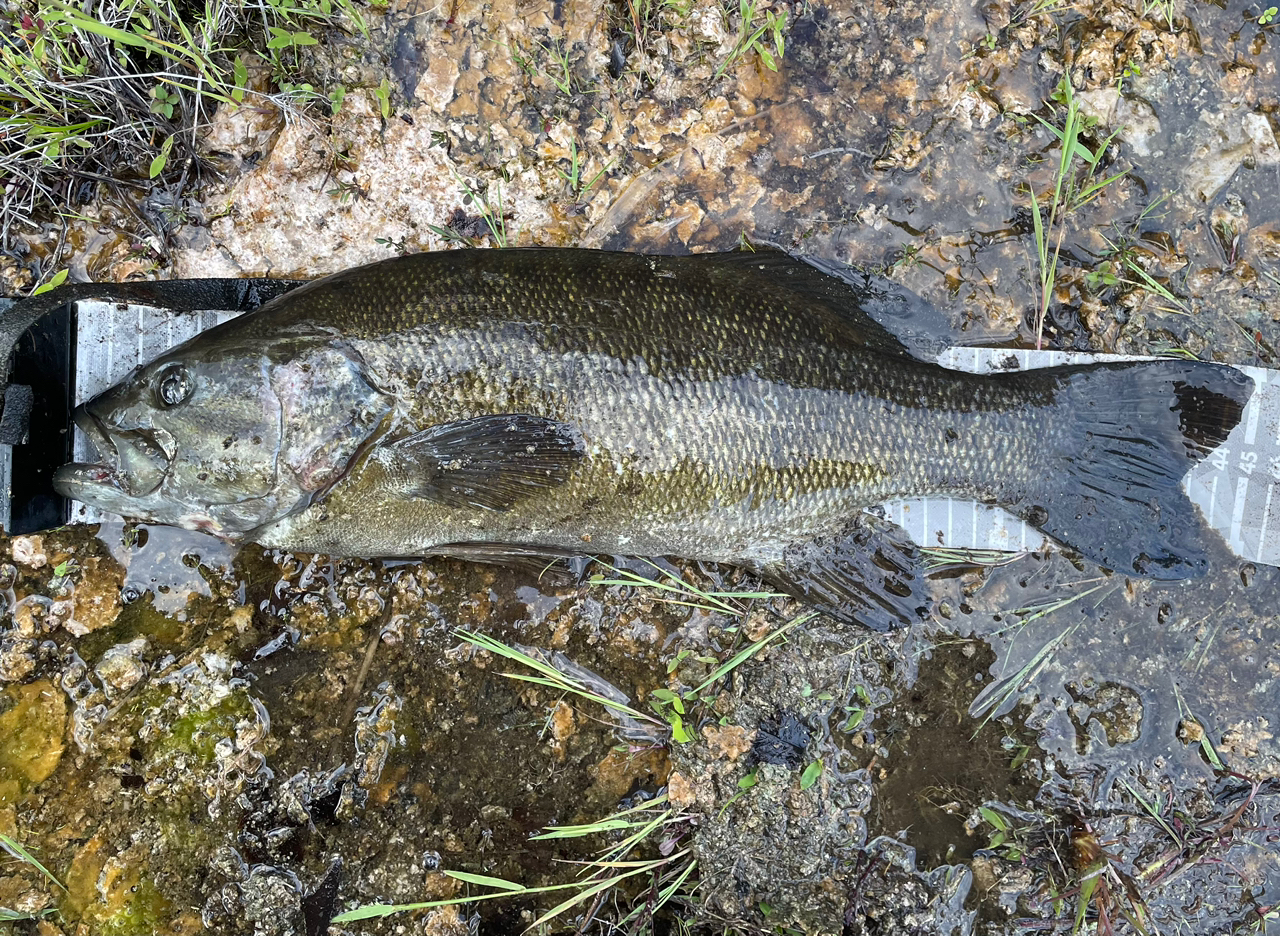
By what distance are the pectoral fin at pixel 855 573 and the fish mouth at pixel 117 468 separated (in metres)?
2.27

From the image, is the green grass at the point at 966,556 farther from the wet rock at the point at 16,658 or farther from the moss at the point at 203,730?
the wet rock at the point at 16,658

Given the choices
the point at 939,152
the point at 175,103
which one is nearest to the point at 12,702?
the point at 175,103

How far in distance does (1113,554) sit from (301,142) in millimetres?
3785

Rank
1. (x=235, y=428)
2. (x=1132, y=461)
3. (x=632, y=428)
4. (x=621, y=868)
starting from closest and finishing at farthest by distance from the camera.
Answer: (x=235, y=428), (x=632, y=428), (x=1132, y=461), (x=621, y=868)

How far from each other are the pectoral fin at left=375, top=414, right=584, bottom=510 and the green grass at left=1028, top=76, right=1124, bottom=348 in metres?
2.15

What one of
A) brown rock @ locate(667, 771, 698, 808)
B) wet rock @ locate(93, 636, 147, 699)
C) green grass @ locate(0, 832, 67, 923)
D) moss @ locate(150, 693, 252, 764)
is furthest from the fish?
green grass @ locate(0, 832, 67, 923)

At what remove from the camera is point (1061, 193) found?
10.8 feet

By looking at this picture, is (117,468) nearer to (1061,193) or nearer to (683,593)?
(683,593)

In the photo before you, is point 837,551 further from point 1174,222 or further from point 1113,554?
point 1174,222

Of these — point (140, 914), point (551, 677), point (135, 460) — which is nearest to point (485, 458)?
point (551, 677)

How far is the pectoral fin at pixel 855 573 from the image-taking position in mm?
3062

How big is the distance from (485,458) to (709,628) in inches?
50.3

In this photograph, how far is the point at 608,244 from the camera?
333 centimetres

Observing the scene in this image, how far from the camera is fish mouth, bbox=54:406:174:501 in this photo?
8.63ft
